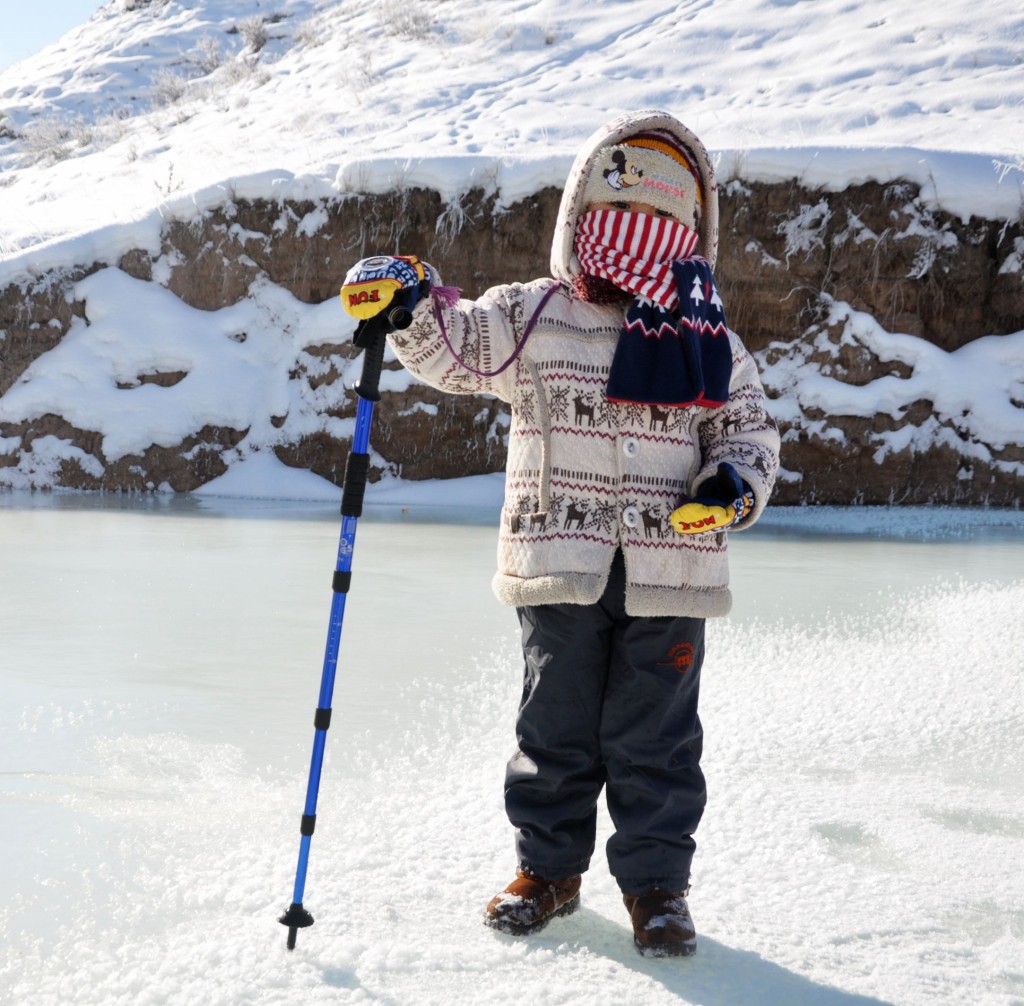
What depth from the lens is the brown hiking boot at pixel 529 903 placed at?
1.88 m

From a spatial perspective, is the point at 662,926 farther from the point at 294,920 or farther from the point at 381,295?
the point at 381,295

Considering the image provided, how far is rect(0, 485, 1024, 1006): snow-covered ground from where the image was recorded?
1.73 m

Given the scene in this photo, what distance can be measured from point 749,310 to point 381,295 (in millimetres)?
8246

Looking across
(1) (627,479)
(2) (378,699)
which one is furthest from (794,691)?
(1) (627,479)

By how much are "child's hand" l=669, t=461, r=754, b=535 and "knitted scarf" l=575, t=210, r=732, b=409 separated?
0.50 feet

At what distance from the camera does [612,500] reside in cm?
197

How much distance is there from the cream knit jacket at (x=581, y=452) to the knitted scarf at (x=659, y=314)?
60mm

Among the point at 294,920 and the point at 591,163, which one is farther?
the point at 591,163

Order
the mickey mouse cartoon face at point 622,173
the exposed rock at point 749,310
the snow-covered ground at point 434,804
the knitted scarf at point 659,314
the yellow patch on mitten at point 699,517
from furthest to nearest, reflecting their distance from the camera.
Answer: the exposed rock at point 749,310 < the mickey mouse cartoon face at point 622,173 < the knitted scarf at point 659,314 < the yellow patch on mitten at point 699,517 < the snow-covered ground at point 434,804

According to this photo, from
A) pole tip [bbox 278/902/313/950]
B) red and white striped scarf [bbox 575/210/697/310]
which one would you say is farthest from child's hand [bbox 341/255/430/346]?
pole tip [bbox 278/902/313/950]

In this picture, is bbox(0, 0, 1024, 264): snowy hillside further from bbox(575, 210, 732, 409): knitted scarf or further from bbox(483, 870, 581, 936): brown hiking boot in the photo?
bbox(483, 870, 581, 936): brown hiking boot

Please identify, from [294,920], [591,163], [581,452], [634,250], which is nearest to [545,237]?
[591,163]

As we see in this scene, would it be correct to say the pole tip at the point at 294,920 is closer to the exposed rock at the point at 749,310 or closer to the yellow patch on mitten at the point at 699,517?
the yellow patch on mitten at the point at 699,517

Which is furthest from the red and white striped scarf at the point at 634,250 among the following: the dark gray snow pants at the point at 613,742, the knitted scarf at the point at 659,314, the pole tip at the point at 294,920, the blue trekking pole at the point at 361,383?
the pole tip at the point at 294,920
